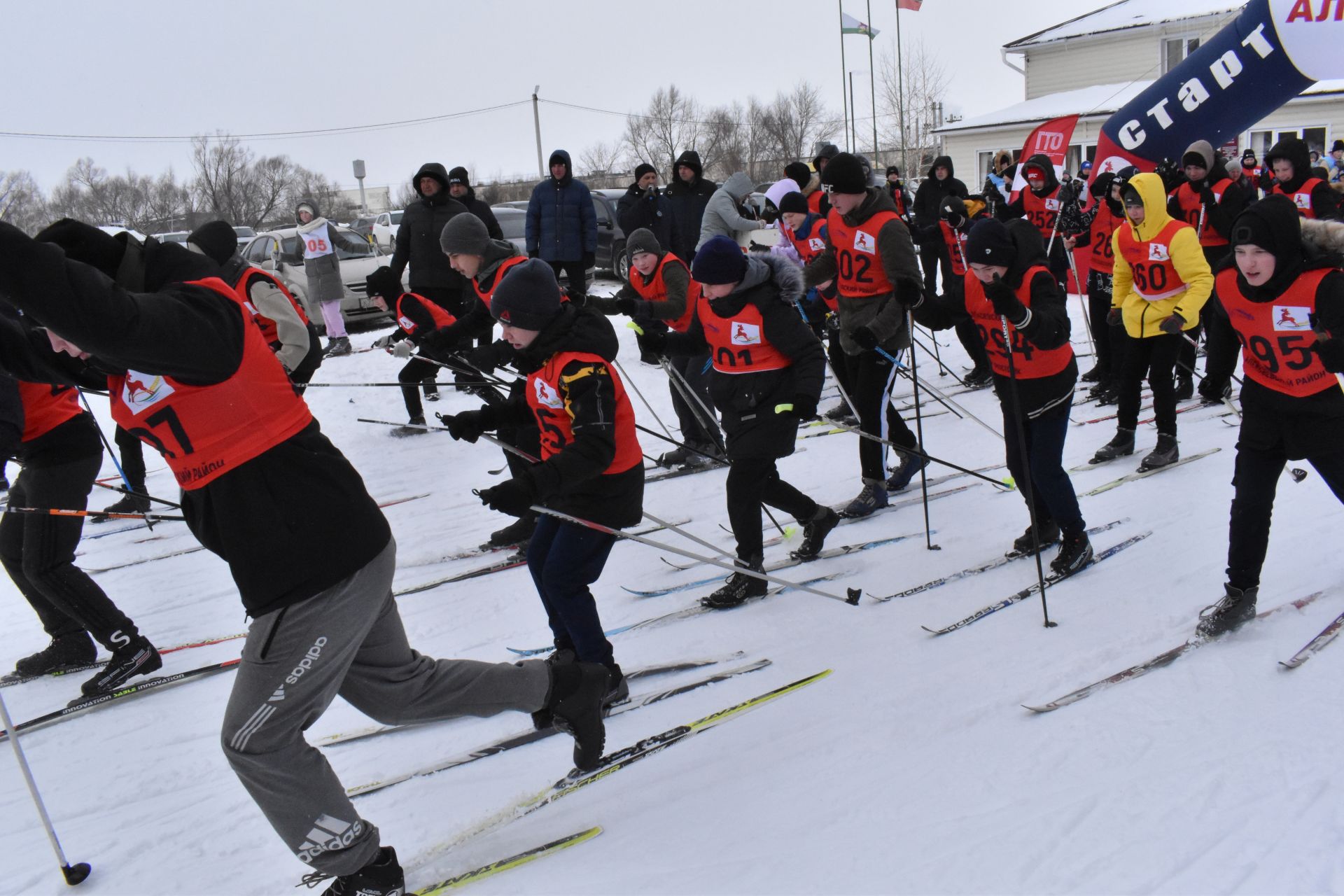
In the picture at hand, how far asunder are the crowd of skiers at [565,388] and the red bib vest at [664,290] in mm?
22

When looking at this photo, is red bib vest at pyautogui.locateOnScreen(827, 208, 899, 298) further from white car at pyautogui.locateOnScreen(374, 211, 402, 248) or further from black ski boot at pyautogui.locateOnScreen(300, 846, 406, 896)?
white car at pyautogui.locateOnScreen(374, 211, 402, 248)

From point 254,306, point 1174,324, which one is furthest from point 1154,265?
point 254,306

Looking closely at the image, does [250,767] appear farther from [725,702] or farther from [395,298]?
[395,298]

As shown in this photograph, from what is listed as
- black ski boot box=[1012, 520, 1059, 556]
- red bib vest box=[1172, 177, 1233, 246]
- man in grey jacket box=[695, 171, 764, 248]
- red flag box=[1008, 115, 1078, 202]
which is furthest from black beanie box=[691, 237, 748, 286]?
red flag box=[1008, 115, 1078, 202]

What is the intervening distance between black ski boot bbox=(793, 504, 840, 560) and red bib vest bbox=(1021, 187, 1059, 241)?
18.2 feet

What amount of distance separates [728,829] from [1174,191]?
707 cm

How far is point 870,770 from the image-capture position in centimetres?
287

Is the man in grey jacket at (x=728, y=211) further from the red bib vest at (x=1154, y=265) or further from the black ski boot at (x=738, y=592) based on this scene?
the black ski boot at (x=738, y=592)

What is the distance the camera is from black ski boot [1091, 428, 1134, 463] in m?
6.02

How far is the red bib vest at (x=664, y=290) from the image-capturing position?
601 cm

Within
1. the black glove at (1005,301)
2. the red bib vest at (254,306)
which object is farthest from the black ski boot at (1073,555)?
the red bib vest at (254,306)

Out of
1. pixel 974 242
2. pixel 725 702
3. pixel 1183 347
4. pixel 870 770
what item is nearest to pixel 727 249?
pixel 974 242

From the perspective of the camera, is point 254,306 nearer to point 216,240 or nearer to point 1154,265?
point 216,240

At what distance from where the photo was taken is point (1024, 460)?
164 inches
